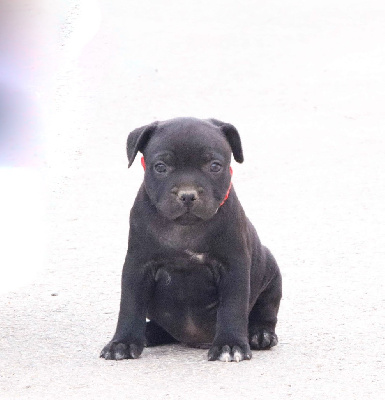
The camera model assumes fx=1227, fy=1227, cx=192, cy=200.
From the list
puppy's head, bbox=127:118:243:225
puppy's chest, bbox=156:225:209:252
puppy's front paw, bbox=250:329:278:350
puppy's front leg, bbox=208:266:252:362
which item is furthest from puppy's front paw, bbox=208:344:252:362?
puppy's head, bbox=127:118:243:225

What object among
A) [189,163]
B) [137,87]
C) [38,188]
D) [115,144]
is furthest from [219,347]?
[137,87]

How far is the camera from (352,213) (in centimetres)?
769

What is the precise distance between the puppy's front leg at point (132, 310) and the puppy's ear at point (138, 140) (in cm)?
40

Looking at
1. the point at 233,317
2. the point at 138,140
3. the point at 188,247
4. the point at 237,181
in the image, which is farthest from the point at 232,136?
the point at 237,181

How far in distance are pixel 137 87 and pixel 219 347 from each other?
7.25m

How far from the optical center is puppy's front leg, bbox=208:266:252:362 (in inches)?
185

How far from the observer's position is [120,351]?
476 centimetres

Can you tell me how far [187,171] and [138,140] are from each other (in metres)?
0.28

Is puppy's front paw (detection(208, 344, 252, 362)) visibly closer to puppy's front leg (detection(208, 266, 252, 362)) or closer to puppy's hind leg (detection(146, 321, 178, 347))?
puppy's front leg (detection(208, 266, 252, 362))

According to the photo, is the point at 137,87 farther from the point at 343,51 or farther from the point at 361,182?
the point at 361,182

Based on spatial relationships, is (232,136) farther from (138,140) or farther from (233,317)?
(233,317)

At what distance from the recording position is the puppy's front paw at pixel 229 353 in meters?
4.67

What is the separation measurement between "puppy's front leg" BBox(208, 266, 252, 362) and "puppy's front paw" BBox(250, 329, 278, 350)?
0.22 metres

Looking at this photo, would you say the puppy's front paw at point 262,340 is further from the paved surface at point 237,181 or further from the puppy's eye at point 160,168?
the puppy's eye at point 160,168
